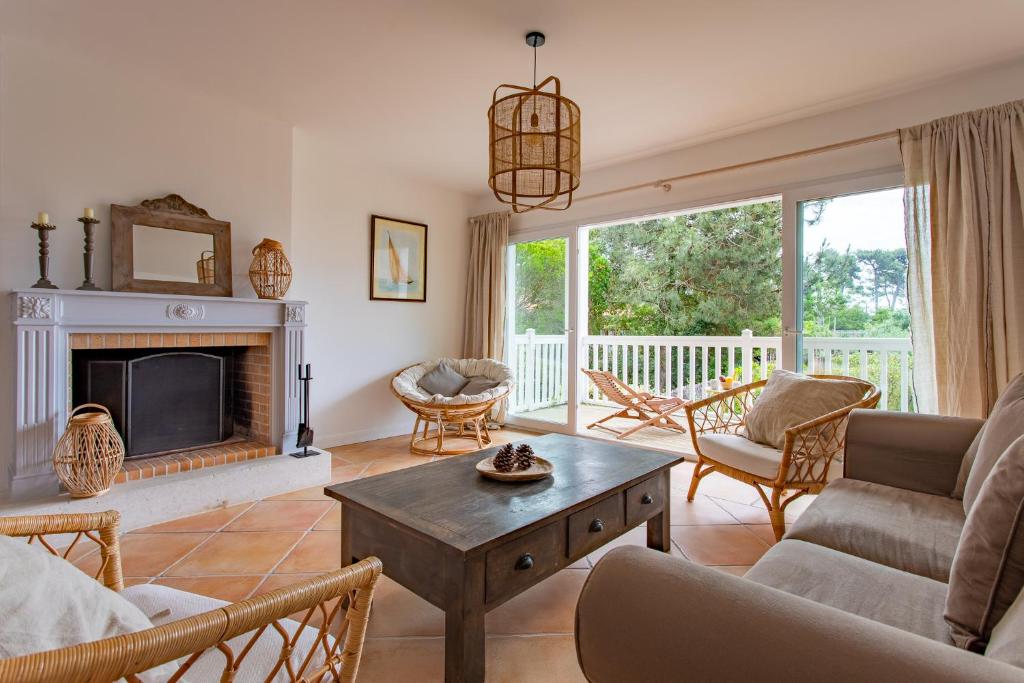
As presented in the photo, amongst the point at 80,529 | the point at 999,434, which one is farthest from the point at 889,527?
the point at 80,529

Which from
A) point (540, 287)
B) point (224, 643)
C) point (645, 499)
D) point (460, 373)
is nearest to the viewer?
point (224, 643)

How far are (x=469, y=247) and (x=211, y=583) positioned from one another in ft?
12.5

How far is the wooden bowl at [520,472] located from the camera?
6.00ft

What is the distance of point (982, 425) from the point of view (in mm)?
1791

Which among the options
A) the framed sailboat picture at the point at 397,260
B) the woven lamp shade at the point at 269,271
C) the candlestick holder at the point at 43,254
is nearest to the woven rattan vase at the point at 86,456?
the candlestick holder at the point at 43,254

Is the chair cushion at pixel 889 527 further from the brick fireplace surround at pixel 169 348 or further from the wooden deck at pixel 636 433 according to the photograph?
the brick fireplace surround at pixel 169 348

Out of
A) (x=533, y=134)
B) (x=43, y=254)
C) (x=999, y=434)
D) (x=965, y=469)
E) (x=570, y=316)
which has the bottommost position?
(x=965, y=469)

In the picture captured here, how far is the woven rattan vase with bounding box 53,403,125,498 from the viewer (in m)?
2.34

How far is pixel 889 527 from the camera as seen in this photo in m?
1.46

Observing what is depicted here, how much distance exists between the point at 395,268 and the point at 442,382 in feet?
3.66

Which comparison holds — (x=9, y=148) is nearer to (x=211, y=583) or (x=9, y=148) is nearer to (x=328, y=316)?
(x=328, y=316)

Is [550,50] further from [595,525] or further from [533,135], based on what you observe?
[595,525]

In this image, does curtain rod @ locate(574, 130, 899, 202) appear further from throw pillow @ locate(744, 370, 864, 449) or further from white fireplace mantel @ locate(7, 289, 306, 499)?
white fireplace mantel @ locate(7, 289, 306, 499)

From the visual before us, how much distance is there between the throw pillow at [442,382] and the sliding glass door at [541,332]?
0.68 meters
